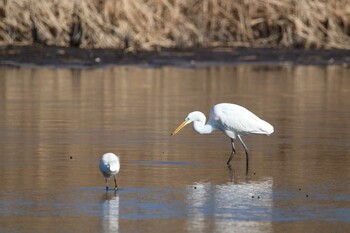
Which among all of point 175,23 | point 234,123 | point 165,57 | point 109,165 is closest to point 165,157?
point 234,123

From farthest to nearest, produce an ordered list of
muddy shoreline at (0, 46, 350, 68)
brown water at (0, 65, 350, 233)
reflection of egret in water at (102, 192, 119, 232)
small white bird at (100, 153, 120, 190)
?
1. muddy shoreline at (0, 46, 350, 68)
2. small white bird at (100, 153, 120, 190)
3. brown water at (0, 65, 350, 233)
4. reflection of egret in water at (102, 192, 119, 232)

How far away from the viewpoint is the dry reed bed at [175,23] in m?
23.6

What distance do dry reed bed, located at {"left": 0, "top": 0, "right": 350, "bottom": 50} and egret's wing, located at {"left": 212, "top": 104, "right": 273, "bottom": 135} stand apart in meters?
11.6

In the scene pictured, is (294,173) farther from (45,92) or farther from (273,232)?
(45,92)

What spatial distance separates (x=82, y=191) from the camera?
10164 mm

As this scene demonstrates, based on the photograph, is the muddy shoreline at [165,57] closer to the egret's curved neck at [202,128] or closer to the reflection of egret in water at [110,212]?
the egret's curved neck at [202,128]

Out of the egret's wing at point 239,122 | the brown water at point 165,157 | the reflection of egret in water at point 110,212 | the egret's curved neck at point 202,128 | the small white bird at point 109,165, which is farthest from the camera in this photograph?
the egret's curved neck at point 202,128

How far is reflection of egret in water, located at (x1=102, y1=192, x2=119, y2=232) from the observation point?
868 centimetres

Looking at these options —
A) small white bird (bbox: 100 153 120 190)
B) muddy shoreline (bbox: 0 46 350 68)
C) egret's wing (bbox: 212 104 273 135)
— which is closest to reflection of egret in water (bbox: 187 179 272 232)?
small white bird (bbox: 100 153 120 190)

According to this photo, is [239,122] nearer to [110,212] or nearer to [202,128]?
[202,128]

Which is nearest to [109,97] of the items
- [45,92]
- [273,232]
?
[45,92]

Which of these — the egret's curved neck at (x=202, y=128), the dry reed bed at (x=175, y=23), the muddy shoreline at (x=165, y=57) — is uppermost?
the dry reed bed at (x=175, y=23)

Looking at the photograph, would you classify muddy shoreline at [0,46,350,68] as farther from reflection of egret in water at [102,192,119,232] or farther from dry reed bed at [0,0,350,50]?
reflection of egret in water at [102,192,119,232]

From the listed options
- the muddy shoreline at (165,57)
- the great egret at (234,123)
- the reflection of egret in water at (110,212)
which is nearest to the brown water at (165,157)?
the reflection of egret in water at (110,212)
